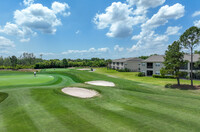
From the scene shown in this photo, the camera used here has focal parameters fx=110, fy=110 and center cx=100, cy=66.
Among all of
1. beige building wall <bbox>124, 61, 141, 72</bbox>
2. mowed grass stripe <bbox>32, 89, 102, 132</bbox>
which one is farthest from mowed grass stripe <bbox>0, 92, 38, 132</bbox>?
beige building wall <bbox>124, 61, 141, 72</bbox>

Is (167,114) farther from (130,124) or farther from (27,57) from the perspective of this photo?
(27,57)

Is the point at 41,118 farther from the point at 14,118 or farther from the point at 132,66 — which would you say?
the point at 132,66

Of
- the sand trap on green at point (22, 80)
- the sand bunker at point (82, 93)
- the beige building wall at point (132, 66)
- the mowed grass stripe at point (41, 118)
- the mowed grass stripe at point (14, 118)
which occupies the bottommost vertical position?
the sand bunker at point (82, 93)

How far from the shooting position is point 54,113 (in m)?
9.23

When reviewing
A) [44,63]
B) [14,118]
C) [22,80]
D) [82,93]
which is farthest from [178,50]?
[44,63]

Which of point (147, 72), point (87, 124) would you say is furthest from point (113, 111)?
point (147, 72)

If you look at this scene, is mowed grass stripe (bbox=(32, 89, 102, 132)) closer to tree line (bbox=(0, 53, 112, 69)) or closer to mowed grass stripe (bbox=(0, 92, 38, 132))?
mowed grass stripe (bbox=(0, 92, 38, 132))

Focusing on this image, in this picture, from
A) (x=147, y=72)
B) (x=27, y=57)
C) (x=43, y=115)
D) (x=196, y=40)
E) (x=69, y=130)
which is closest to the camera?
(x=69, y=130)

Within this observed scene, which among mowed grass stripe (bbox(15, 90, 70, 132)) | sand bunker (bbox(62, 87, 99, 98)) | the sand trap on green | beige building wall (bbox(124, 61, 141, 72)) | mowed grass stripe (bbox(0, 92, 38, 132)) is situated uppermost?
beige building wall (bbox(124, 61, 141, 72))

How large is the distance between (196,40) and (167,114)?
23.3 m

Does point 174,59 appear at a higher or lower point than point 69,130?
higher

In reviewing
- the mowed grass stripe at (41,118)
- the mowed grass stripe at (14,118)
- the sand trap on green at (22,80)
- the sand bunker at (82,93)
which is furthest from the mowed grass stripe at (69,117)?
the sand trap on green at (22,80)

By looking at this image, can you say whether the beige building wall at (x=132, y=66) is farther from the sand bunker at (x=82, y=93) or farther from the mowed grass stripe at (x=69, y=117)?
the mowed grass stripe at (x=69, y=117)

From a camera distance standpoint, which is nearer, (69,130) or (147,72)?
(69,130)
